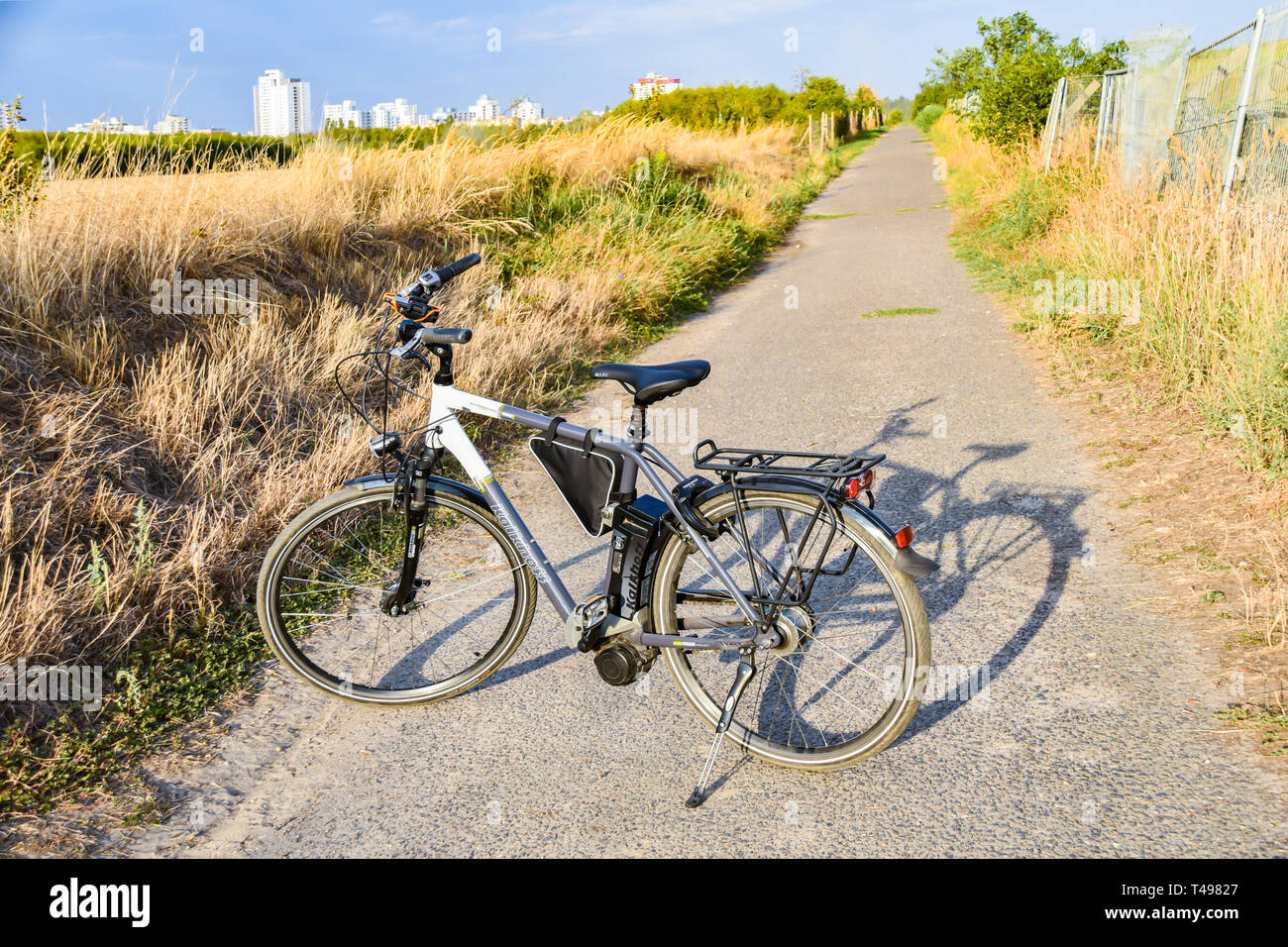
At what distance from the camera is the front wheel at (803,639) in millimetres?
3121

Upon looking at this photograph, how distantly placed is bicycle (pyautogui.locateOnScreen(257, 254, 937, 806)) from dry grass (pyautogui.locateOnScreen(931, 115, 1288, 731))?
1.34 metres

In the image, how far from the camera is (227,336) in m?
6.68

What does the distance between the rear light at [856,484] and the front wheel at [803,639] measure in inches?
3.9

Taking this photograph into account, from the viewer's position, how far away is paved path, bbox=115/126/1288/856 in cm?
296

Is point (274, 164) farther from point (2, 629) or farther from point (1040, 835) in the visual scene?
point (1040, 835)

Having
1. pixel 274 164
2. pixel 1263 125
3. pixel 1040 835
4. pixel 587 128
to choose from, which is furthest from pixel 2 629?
pixel 587 128

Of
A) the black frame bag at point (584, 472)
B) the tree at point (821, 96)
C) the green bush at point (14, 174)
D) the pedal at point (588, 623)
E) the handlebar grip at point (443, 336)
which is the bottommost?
the pedal at point (588, 623)

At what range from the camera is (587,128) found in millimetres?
16094

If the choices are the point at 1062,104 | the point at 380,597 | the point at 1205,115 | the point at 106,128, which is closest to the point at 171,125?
the point at 106,128
